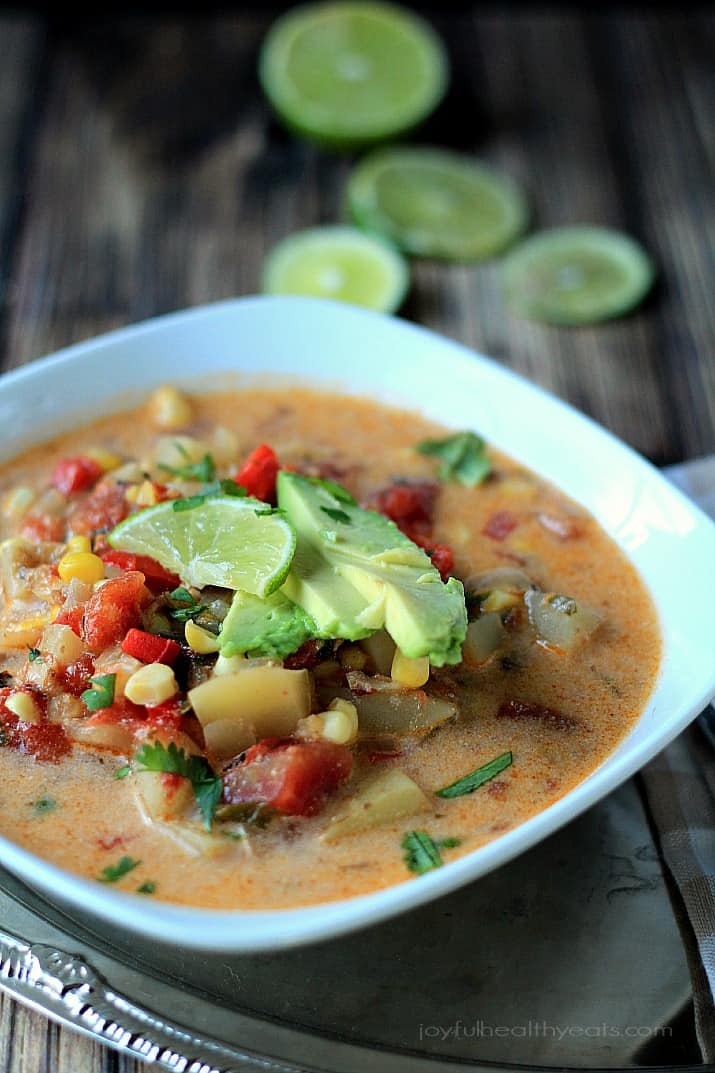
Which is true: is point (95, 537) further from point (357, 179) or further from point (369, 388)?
point (357, 179)

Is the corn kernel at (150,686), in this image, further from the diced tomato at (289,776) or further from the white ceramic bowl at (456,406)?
the white ceramic bowl at (456,406)

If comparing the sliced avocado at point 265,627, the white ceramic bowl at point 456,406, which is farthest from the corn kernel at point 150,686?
the white ceramic bowl at point 456,406

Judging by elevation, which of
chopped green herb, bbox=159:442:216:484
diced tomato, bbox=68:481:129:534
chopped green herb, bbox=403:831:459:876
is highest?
diced tomato, bbox=68:481:129:534

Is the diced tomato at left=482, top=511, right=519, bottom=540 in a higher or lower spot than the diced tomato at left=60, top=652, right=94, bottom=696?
lower

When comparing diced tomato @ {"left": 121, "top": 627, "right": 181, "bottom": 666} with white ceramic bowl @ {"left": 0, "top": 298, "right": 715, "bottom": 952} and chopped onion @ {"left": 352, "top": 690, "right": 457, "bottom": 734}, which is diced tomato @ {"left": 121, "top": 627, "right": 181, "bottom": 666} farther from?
white ceramic bowl @ {"left": 0, "top": 298, "right": 715, "bottom": 952}

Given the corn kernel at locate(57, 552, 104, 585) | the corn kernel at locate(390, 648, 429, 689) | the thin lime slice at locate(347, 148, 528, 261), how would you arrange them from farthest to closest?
the thin lime slice at locate(347, 148, 528, 261) → the corn kernel at locate(57, 552, 104, 585) → the corn kernel at locate(390, 648, 429, 689)

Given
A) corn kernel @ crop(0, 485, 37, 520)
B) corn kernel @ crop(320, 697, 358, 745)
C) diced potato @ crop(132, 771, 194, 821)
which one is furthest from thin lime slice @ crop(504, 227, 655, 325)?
diced potato @ crop(132, 771, 194, 821)
